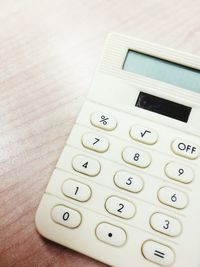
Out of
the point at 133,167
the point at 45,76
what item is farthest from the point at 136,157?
the point at 45,76

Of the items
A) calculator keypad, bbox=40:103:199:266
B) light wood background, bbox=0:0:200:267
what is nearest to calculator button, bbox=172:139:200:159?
calculator keypad, bbox=40:103:199:266

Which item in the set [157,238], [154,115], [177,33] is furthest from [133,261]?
[177,33]

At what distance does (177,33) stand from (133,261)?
0.84ft

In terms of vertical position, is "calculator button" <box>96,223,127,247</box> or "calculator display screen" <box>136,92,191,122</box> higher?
"calculator display screen" <box>136,92,191,122</box>

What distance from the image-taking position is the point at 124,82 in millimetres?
362

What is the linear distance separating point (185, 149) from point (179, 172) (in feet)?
0.07

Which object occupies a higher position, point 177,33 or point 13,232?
point 177,33

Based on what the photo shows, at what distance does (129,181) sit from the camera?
0.32 metres

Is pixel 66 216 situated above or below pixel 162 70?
below

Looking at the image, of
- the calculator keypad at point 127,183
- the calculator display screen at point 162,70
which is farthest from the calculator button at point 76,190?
the calculator display screen at point 162,70

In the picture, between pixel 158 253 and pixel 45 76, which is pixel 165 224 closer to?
pixel 158 253

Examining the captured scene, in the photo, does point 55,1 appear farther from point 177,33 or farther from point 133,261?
point 133,261

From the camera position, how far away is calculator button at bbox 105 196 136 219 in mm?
311

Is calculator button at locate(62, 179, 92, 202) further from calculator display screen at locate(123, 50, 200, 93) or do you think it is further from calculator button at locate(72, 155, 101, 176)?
calculator display screen at locate(123, 50, 200, 93)
